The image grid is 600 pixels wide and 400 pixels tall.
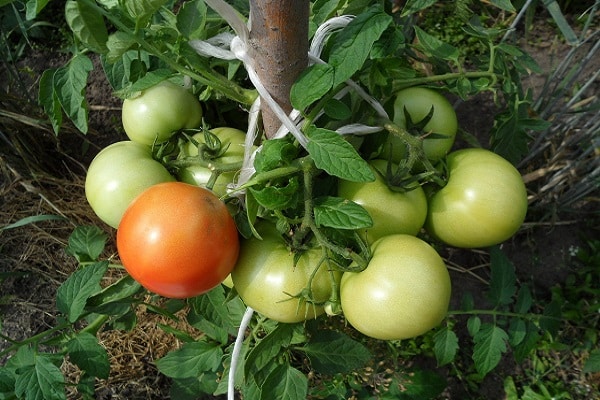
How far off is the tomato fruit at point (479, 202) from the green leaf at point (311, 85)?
0.31 m

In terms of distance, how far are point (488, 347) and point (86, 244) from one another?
774 mm

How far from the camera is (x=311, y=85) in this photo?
633mm

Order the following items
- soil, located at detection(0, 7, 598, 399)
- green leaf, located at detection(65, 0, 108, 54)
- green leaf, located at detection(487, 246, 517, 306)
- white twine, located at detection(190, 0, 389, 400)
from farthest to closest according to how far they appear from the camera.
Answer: soil, located at detection(0, 7, 598, 399) → green leaf, located at detection(487, 246, 517, 306) → white twine, located at detection(190, 0, 389, 400) → green leaf, located at detection(65, 0, 108, 54)

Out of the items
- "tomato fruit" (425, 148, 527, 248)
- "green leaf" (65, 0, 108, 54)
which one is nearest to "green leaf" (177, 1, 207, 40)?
"green leaf" (65, 0, 108, 54)

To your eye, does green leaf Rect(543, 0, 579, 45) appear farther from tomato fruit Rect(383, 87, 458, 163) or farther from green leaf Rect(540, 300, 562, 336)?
green leaf Rect(540, 300, 562, 336)

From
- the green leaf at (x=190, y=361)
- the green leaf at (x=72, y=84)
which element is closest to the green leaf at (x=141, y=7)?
the green leaf at (x=72, y=84)

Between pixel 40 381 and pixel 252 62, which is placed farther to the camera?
pixel 40 381

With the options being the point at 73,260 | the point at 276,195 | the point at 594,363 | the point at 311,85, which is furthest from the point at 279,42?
the point at 73,260

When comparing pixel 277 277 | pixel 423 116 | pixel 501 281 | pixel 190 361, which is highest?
pixel 423 116

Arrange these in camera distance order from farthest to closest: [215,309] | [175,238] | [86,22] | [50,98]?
[215,309] < [50,98] < [175,238] < [86,22]

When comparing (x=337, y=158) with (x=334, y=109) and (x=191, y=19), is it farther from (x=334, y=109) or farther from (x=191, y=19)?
(x=191, y=19)

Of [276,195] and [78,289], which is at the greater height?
[276,195]

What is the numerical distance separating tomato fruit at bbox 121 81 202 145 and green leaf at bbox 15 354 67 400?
0.39 m

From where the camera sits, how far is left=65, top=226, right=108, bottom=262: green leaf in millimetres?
965
